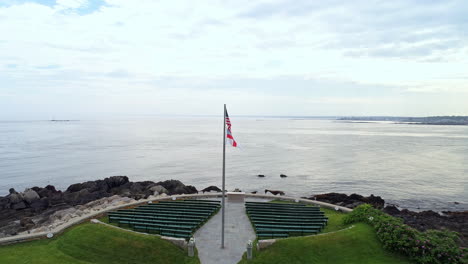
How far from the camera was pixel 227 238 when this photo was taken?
57.9 ft

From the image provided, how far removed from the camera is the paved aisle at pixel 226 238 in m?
15.5

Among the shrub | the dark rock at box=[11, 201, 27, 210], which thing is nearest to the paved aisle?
the shrub

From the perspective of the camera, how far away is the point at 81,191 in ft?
122

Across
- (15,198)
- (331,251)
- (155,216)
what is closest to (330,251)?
(331,251)

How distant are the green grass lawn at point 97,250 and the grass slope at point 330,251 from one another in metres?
3.97

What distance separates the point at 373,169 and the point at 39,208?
5459 cm

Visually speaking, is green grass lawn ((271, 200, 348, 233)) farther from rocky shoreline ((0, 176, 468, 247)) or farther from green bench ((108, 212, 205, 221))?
green bench ((108, 212, 205, 221))

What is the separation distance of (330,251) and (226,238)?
555cm

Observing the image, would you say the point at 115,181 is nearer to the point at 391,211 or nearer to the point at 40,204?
the point at 40,204

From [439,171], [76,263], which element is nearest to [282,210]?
[76,263]

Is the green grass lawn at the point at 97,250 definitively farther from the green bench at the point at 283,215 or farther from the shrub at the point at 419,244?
the shrub at the point at 419,244

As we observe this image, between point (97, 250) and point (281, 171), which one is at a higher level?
point (97, 250)

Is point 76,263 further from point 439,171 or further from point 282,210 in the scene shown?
point 439,171

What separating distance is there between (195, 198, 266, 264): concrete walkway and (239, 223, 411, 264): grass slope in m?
1.08
